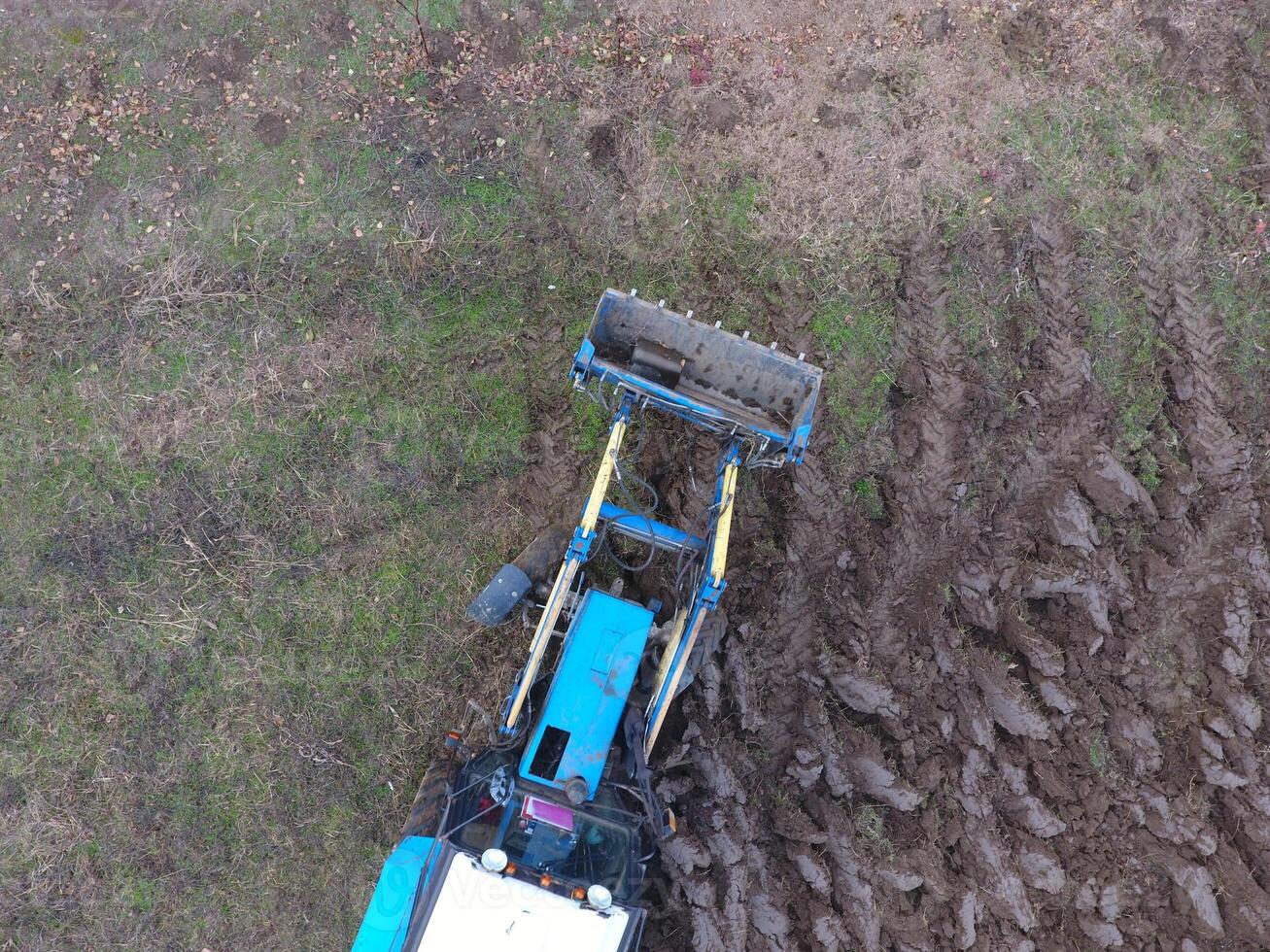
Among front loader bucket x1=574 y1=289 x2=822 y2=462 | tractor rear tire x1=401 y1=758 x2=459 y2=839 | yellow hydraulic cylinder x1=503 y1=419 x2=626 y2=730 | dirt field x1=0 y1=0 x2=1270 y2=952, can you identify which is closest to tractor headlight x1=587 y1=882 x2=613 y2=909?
yellow hydraulic cylinder x1=503 y1=419 x2=626 y2=730

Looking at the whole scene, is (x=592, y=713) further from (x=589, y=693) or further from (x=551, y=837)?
(x=551, y=837)

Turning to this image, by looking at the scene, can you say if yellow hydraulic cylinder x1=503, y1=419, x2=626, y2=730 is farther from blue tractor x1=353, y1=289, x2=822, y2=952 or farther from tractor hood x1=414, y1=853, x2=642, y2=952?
tractor hood x1=414, y1=853, x2=642, y2=952

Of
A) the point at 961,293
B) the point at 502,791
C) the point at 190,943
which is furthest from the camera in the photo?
the point at 961,293

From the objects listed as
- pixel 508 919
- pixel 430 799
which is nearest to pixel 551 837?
pixel 508 919

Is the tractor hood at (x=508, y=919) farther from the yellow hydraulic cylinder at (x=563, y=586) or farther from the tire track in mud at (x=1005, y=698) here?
the tire track in mud at (x=1005, y=698)

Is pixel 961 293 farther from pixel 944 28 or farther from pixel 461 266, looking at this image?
pixel 461 266

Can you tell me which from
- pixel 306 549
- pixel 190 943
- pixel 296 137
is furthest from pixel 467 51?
pixel 190 943
